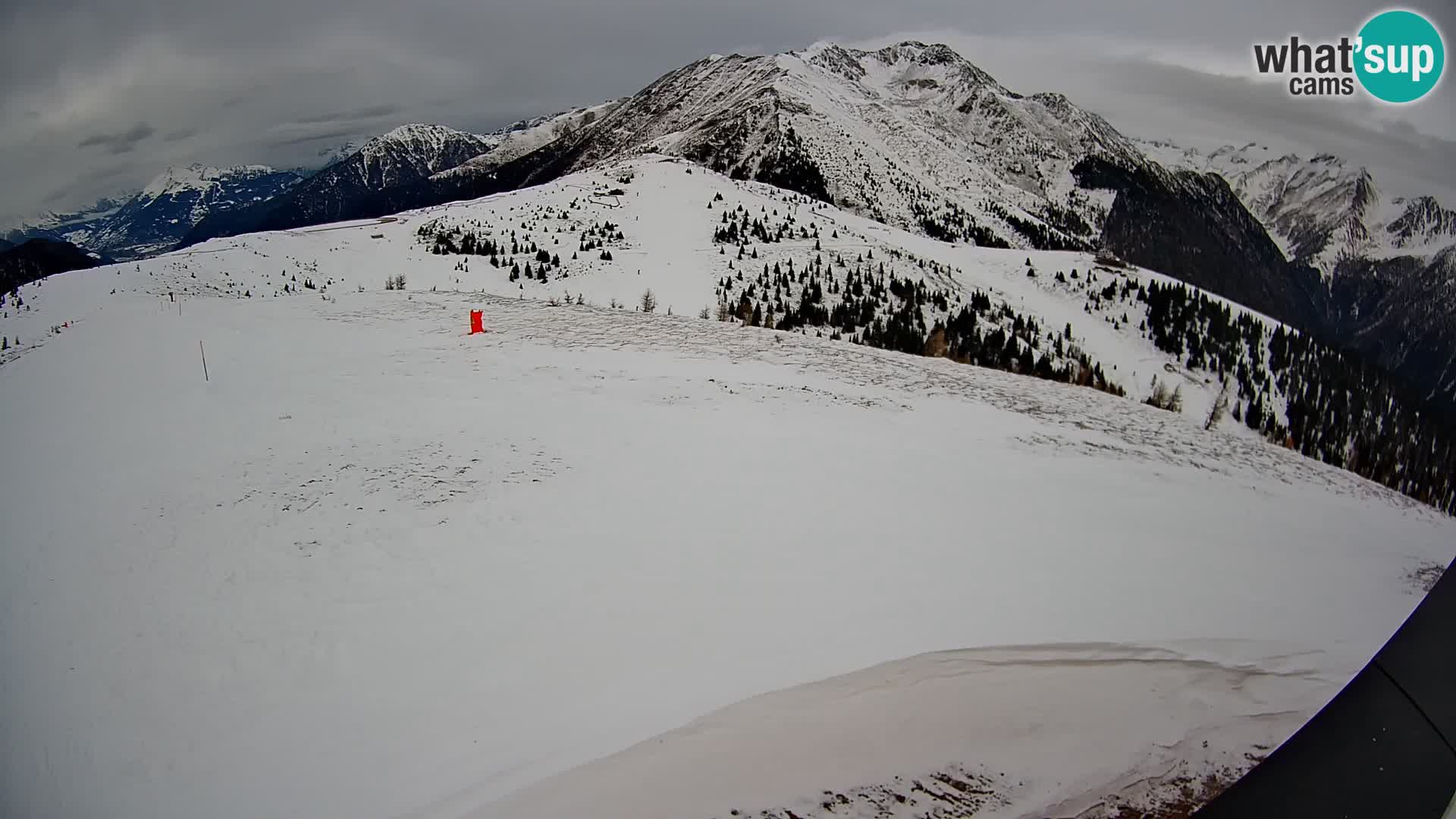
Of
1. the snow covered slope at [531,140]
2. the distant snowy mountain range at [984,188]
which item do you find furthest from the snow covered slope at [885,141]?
the snow covered slope at [531,140]

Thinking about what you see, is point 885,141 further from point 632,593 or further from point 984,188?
point 632,593

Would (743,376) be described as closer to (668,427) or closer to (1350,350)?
(668,427)

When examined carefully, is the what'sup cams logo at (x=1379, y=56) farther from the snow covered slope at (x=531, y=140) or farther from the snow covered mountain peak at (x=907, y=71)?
the snow covered slope at (x=531, y=140)

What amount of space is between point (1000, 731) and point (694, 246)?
21701 millimetres

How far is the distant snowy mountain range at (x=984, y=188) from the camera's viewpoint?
1.55 m

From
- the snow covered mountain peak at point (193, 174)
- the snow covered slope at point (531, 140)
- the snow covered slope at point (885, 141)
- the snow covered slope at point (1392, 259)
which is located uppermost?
the snow covered slope at point (531, 140)

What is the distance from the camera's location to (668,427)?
13.5 feet

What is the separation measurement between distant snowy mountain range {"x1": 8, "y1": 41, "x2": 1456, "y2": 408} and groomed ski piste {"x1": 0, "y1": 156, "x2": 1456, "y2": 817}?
60cm

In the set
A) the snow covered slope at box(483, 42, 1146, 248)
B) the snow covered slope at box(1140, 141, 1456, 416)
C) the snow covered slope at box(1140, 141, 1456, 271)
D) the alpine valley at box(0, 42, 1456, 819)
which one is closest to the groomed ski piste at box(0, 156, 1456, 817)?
the alpine valley at box(0, 42, 1456, 819)

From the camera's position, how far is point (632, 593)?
2.34 meters

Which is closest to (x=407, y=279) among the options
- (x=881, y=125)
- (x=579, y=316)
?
(x=579, y=316)

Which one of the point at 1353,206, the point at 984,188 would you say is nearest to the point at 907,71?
the point at 984,188

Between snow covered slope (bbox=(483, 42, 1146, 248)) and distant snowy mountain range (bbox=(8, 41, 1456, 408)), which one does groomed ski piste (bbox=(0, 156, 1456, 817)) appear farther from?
snow covered slope (bbox=(483, 42, 1146, 248))

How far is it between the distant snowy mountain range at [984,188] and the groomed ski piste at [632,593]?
0.60m
